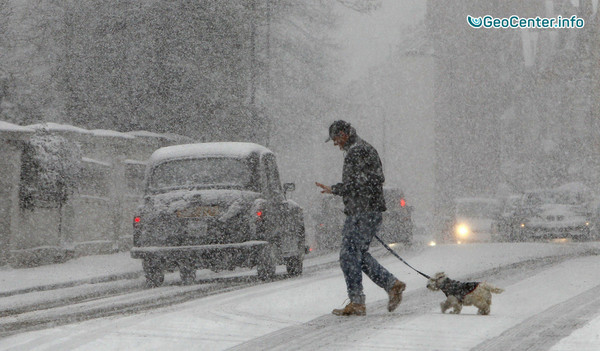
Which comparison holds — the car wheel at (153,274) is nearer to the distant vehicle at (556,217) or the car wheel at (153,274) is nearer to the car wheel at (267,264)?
the car wheel at (267,264)

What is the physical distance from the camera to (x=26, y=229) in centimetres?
1708

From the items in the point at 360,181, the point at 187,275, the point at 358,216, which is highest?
the point at 360,181

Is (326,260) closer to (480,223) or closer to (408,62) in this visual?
(480,223)

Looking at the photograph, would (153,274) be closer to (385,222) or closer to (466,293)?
→ (466,293)

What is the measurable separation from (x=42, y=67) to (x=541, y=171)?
109 ft

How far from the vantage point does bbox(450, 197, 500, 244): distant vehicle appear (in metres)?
26.4

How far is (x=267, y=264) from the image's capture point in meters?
12.7

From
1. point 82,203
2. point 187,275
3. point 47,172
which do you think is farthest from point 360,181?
point 82,203

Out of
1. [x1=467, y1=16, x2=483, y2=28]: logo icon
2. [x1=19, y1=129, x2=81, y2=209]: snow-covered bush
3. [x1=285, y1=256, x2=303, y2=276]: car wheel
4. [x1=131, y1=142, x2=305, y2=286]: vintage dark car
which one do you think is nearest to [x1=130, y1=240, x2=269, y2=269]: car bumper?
[x1=131, y1=142, x2=305, y2=286]: vintage dark car

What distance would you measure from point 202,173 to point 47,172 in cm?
574

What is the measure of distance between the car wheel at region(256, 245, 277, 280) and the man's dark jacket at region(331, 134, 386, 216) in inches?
189

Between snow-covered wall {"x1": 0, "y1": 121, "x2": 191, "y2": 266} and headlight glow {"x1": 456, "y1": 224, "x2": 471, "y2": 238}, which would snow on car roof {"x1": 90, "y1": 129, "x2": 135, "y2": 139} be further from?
headlight glow {"x1": 456, "y1": 224, "x2": 471, "y2": 238}

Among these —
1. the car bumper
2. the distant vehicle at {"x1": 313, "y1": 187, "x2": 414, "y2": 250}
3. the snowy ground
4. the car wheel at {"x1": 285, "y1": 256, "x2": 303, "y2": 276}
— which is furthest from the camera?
the distant vehicle at {"x1": 313, "y1": 187, "x2": 414, "y2": 250}

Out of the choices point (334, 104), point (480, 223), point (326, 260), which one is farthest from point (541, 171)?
point (326, 260)
